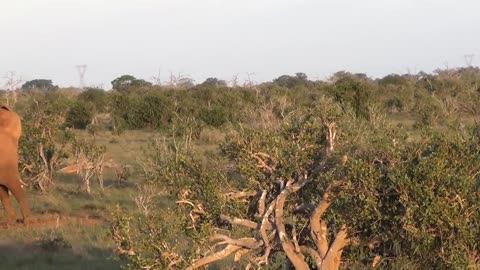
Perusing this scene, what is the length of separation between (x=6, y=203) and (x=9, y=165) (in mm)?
597

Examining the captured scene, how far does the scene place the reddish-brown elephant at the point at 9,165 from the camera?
12523 mm

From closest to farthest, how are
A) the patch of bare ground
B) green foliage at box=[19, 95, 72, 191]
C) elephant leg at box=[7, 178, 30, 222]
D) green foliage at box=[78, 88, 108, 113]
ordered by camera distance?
the patch of bare ground, elephant leg at box=[7, 178, 30, 222], green foliage at box=[19, 95, 72, 191], green foliage at box=[78, 88, 108, 113]

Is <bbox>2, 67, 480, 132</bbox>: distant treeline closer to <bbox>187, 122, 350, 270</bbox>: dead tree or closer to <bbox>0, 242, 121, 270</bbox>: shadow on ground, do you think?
<bbox>0, 242, 121, 270</bbox>: shadow on ground

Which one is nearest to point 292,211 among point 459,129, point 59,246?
point 459,129

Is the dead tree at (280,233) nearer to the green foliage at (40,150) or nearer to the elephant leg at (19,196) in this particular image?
the elephant leg at (19,196)

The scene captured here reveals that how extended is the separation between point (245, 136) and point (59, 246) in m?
5.43

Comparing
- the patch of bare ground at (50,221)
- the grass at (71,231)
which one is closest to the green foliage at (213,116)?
the grass at (71,231)

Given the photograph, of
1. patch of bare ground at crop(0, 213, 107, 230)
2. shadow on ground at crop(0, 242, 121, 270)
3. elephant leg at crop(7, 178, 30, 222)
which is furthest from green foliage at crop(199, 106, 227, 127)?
shadow on ground at crop(0, 242, 121, 270)

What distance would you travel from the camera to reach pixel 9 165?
12609 millimetres

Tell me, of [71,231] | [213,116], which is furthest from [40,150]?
[213,116]

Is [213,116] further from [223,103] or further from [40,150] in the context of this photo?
[40,150]

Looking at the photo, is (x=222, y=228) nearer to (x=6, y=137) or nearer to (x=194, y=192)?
(x=194, y=192)

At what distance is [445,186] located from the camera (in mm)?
5156

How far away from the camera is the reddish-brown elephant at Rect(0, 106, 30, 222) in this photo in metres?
12.5
